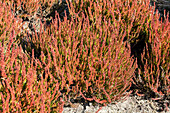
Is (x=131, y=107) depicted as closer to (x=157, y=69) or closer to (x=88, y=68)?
(x=157, y=69)

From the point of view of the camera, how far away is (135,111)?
242cm

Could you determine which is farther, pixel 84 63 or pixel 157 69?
pixel 157 69

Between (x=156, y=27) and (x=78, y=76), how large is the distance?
50.6 inches

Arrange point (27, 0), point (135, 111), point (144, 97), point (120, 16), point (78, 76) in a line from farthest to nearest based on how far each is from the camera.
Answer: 1. point (27, 0)
2. point (120, 16)
3. point (144, 97)
4. point (135, 111)
5. point (78, 76)

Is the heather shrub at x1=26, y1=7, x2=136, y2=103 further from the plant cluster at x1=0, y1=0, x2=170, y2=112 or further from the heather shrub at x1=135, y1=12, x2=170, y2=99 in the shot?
the heather shrub at x1=135, y1=12, x2=170, y2=99

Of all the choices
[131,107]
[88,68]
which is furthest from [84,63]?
[131,107]

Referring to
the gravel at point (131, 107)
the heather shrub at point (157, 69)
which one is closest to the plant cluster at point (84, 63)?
the heather shrub at point (157, 69)

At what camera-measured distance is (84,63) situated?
2.23 meters

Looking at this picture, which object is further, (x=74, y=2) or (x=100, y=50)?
(x=74, y=2)

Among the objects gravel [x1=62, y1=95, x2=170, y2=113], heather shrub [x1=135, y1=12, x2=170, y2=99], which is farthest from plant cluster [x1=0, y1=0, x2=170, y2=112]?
gravel [x1=62, y1=95, x2=170, y2=113]

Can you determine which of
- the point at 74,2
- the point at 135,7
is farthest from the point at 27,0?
the point at 135,7

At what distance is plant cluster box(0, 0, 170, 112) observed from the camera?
2.00 metres

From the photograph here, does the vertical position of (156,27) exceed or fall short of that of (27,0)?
it falls short

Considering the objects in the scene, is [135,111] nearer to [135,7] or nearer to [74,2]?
[135,7]
